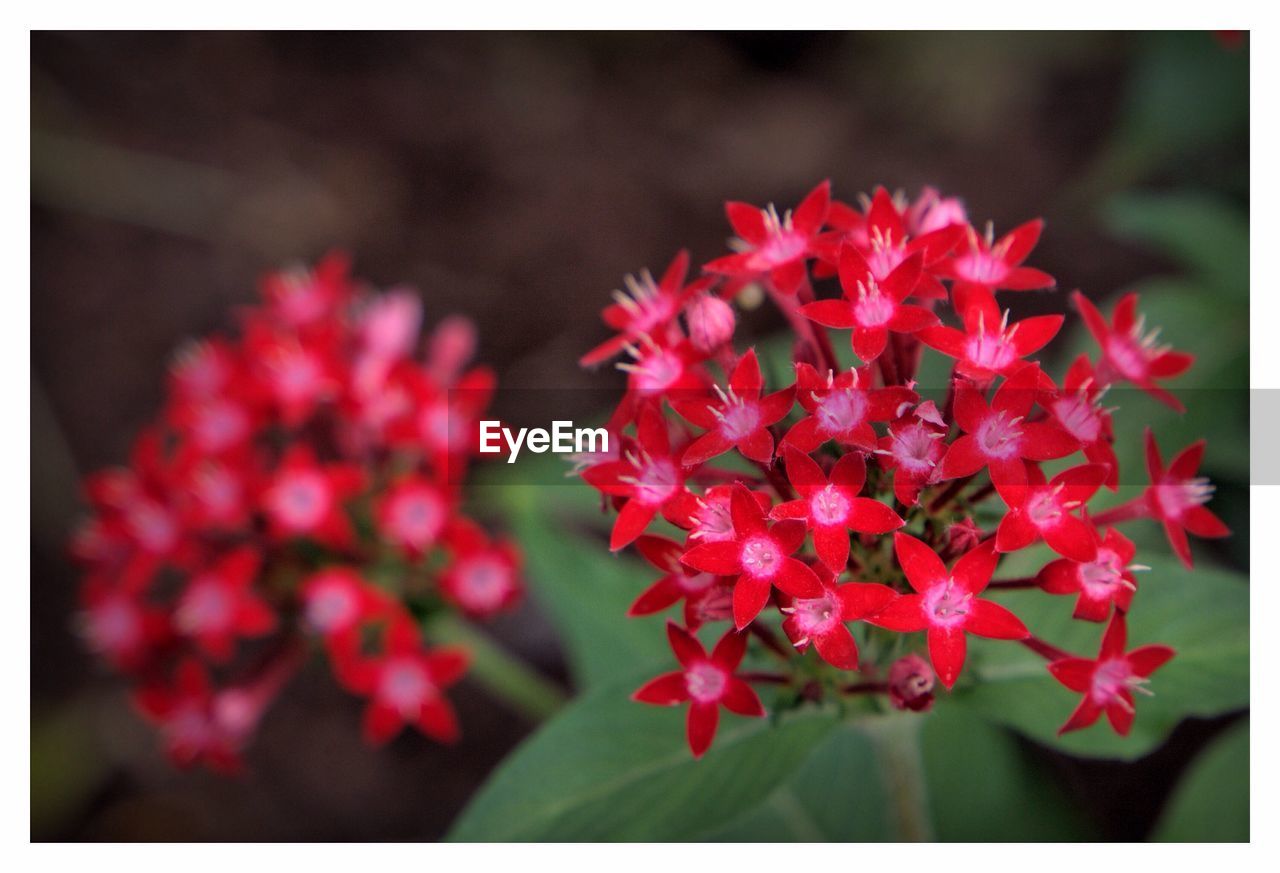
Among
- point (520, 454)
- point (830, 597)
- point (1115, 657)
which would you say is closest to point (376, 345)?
point (520, 454)

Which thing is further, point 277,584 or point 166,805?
point 166,805

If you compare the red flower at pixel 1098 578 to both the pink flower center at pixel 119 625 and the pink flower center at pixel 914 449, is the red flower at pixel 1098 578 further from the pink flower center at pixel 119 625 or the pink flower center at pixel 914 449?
the pink flower center at pixel 119 625

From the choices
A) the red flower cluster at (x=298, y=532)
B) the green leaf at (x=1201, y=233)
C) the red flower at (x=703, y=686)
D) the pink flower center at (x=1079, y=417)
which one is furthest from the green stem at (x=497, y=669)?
the green leaf at (x=1201, y=233)

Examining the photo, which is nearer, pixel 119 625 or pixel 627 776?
pixel 627 776

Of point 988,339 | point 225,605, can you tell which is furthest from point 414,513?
point 988,339

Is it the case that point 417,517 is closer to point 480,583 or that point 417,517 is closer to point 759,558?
point 480,583
